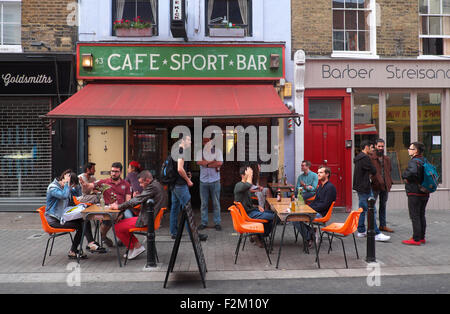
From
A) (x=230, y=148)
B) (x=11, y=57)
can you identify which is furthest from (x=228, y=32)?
(x=11, y=57)

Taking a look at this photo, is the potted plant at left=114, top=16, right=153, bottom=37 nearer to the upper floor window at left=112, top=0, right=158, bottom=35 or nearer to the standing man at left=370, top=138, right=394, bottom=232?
the upper floor window at left=112, top=0, right=158, bottom=35

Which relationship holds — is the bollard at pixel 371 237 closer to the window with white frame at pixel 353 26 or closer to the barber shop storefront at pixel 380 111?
the barber shop storefront at pixel 380 111

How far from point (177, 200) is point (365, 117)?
620 centimetres

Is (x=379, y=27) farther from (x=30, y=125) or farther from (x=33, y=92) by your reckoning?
(x=30, y=125)

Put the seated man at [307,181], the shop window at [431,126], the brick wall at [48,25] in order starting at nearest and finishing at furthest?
the seated man at [307,181] < the brick wall at [48,25] < the shop window at [431,126]

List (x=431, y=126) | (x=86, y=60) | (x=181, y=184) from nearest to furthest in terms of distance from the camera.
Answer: (x=181, y=184) → (x=86, y=60) → (x=431, y=126)

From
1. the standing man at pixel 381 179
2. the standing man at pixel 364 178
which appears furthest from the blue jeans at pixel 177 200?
the standing man at pixel 381 179

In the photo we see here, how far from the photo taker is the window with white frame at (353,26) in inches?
441

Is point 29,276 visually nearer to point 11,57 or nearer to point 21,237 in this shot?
point 21,237

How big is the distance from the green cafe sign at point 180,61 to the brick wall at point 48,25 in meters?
0.60

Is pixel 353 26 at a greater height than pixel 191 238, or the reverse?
pixel 353 26

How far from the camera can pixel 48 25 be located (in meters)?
10.6

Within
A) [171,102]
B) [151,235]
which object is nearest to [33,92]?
[171,102]
